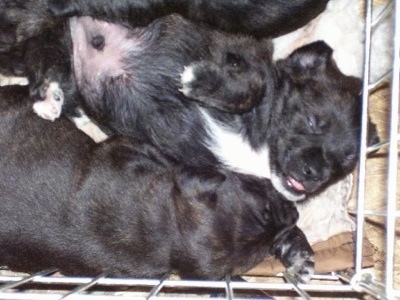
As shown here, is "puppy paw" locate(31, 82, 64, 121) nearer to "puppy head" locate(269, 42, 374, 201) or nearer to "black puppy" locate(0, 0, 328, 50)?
"black puppy" locate(0, 0, 328, 50)

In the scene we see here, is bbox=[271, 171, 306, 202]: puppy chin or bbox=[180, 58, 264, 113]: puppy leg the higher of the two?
bbox=[180, 58, 264, 113]: puppy leg

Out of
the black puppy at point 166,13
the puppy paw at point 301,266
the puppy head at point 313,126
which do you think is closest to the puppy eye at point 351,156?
the puppy head at point 313,126

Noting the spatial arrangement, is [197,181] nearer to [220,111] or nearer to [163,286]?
[220,111]

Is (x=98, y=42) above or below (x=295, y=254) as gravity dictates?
above

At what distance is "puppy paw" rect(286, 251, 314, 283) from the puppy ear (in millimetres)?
470

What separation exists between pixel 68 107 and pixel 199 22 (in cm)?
69

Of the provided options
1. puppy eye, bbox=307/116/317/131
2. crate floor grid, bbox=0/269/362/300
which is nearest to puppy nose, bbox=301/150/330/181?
puppy eye, bbox=307/116/317/131

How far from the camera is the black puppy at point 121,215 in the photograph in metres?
2.78

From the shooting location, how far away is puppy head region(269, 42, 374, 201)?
2891 millimetres

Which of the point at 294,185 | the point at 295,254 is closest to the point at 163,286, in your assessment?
the point at 295,254

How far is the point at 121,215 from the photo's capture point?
2.80m

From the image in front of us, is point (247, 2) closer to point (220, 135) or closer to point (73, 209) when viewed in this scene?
point (220, 135)

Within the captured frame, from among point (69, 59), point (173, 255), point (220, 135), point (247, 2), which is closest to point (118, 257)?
point (173, 255)

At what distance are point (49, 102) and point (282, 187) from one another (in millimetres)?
1006
